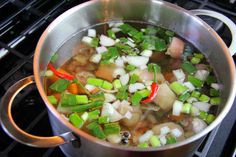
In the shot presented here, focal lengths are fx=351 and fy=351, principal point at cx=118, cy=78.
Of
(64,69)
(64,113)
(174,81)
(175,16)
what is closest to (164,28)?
(175,16)

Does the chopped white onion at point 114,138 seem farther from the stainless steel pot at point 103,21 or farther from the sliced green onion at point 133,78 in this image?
the sliced green onion at point 133,78

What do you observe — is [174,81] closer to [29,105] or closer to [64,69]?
[64,69]

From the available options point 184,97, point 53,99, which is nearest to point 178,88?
point 184,97

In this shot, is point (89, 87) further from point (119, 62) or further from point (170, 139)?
point (170, 139)

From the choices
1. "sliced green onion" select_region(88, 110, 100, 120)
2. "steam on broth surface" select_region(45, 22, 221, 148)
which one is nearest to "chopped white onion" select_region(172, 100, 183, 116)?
"steam on broth surface" select_region(45, 22, 221, 148)

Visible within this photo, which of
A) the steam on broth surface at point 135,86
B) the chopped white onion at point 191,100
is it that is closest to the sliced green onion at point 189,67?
the steam on broth surface at point 135,86

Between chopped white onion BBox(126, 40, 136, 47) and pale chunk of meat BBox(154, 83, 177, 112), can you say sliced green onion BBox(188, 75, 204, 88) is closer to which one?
pale chunk of meat BBox(154, 83, 177, 112)
